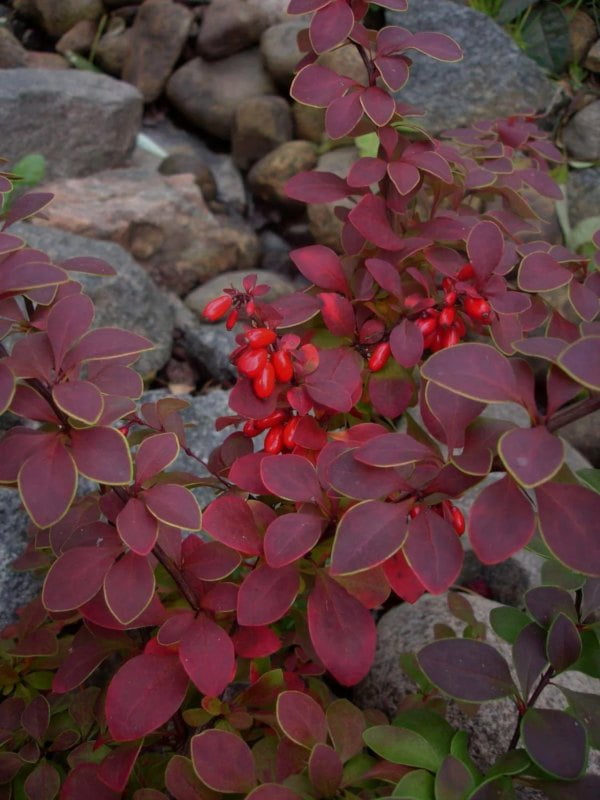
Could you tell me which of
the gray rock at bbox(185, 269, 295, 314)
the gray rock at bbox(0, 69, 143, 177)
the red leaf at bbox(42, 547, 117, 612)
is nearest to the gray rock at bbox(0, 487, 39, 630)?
the red leaf at bbox(42, 547, 117, 612)

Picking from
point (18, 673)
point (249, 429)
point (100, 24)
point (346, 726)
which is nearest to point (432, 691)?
point (346, 726)

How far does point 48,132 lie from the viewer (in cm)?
309

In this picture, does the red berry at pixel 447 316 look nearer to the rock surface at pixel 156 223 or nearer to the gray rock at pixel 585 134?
the rock surface at pixel 156 223

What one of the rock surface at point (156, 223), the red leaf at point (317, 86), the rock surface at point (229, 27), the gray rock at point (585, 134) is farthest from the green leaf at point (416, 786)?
the rock surface at point (229, 27)

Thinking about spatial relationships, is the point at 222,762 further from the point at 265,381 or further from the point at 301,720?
the point at 265,381

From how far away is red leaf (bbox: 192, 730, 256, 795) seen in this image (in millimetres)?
821

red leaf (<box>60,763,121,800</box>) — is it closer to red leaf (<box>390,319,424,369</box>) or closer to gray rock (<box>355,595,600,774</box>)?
gray rock (<box>355,595,600,774</box>)

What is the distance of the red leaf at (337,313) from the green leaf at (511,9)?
3057 mm

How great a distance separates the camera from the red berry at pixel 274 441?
99 centimetres

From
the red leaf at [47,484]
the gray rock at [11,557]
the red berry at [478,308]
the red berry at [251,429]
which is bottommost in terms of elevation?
the gray rock at [11,557]

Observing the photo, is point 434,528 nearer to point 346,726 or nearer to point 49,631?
point 346,726

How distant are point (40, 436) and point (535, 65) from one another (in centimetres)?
310

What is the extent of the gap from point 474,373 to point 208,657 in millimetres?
464

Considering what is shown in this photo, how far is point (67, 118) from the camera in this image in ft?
10.3
